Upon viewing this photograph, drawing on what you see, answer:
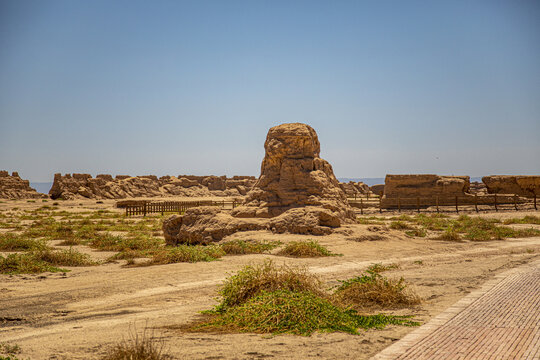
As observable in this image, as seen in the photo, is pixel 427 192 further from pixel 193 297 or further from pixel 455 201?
pixel 193 297

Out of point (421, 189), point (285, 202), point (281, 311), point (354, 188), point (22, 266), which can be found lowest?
point (22, 266)

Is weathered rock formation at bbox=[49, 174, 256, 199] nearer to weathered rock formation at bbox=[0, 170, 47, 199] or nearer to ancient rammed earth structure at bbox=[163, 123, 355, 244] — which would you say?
weathered rock formation at bbox=[0, 170, 47, 199]

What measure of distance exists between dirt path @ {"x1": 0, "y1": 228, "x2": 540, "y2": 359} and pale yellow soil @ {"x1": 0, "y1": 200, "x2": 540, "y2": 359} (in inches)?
0.6

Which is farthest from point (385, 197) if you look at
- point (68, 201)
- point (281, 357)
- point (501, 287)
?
point (68, 201)

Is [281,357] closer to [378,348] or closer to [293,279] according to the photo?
[378,348]

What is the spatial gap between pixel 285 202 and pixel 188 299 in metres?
8.60

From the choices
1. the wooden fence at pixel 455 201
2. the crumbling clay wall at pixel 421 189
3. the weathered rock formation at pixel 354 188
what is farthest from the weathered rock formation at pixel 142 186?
the wooden fence at pixel 455 201

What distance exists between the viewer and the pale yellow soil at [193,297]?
16.0 ft

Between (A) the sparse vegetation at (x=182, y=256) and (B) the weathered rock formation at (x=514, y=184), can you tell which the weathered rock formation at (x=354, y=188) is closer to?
(B) the weathered rock formation at (x=514, y=184)

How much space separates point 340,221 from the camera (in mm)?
15734

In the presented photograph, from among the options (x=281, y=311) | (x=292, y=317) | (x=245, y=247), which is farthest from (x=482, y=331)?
(x=245, y=247)

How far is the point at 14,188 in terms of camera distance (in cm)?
5253

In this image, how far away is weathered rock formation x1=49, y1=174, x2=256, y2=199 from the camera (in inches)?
2030

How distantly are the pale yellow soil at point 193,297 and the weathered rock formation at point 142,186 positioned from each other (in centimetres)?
4044
